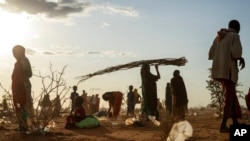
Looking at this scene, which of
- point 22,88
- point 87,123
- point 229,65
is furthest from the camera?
point 87,123

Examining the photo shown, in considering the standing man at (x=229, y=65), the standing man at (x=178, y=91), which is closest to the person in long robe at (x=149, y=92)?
the standing man at (x=178, y=91)

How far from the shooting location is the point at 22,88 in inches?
394

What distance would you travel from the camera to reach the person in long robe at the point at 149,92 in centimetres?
1407

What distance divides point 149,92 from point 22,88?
17.6 feet

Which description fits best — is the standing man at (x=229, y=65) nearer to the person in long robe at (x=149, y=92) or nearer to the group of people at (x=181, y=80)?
the group of people at (x=181, y=80)

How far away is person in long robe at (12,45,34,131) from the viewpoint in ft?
32.5

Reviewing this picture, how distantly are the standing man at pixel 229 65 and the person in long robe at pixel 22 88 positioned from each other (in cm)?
441

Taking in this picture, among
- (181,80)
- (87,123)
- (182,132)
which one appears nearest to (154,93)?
(181,80)

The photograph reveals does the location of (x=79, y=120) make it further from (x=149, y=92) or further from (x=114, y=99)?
(x=114, y=99)

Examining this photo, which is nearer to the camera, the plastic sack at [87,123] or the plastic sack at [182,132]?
the plastic sack at [182,132]

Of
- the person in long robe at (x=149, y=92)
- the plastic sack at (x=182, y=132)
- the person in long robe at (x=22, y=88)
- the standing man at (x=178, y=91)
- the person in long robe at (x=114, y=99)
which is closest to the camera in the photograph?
the plastic sack at (x=182, y=132)

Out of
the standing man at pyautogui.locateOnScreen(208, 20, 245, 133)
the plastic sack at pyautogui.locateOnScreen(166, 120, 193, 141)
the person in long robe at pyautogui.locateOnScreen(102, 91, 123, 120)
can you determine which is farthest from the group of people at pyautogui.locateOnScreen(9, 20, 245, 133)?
the person in long robe at pyautogui.locateOnScreen(102, 91, 123, 120)

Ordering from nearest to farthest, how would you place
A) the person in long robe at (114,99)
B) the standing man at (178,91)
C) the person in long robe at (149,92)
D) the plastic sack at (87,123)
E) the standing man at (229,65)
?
1. the standing man at (229,65)
2. the plastic sack at (87,123)
3. the person in long robe at (149,92)
4. the standing man at (178,91)
5. the person in long robe at (114,99)

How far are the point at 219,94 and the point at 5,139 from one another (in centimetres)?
1116
